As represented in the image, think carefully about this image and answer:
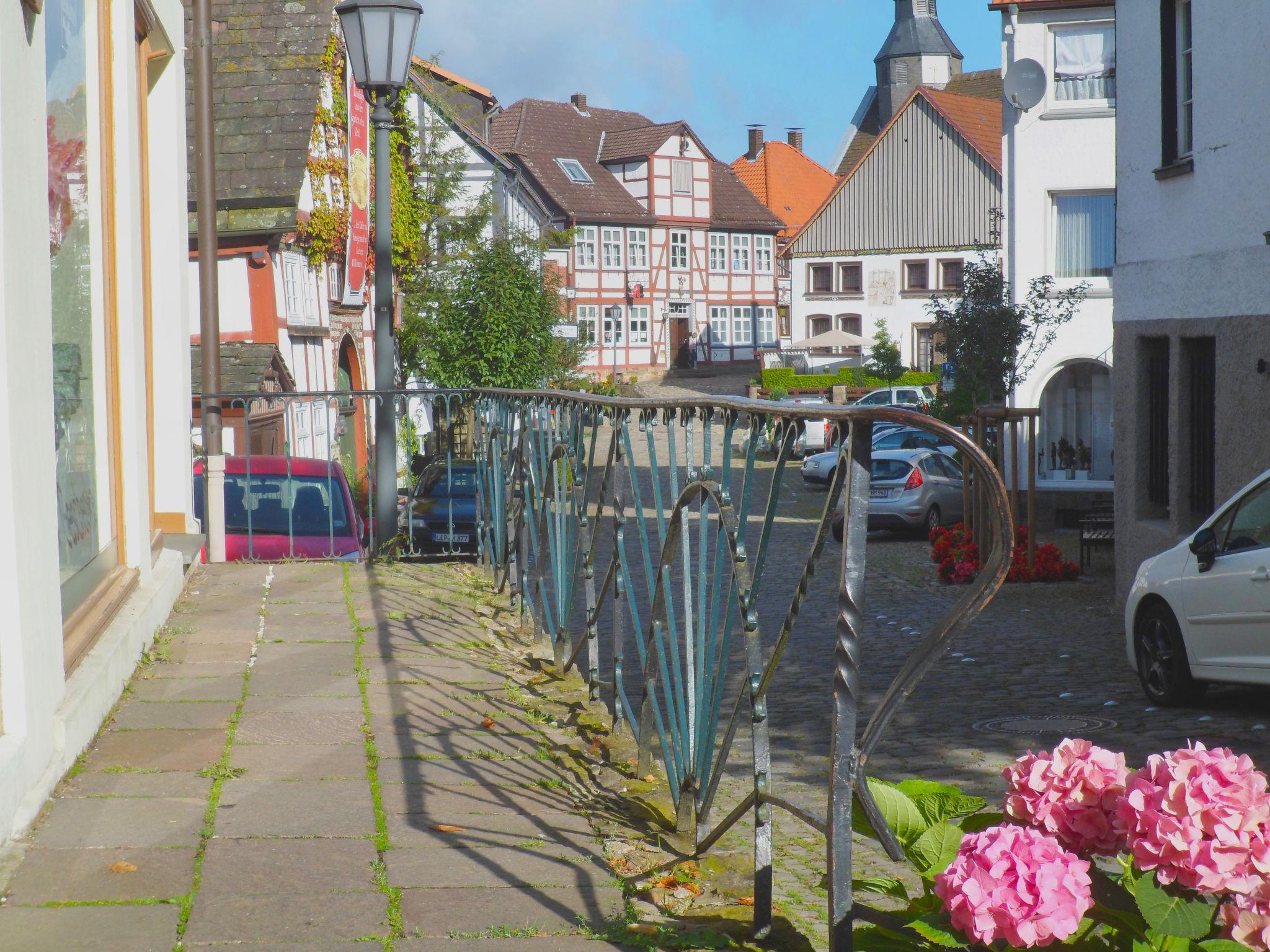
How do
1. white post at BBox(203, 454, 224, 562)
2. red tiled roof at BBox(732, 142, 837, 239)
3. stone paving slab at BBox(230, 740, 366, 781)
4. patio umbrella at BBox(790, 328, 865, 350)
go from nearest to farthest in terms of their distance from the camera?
stone paving slab at BBox(230, 740, 366, 781) < white post at BBox(203, 454, 224, 562) < patio umbrella at BBox(790, 328, 865, 350) < red tiled roof at BBox(732, 142, 837, 239)

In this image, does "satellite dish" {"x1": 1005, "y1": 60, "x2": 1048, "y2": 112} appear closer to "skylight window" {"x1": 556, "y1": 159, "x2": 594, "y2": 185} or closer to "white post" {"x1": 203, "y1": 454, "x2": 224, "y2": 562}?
"white post" {"x1": 203, "y1": 454, "x2": 224, "y2": 562}

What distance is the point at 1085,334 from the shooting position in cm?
2333

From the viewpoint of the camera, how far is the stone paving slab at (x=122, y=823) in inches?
159

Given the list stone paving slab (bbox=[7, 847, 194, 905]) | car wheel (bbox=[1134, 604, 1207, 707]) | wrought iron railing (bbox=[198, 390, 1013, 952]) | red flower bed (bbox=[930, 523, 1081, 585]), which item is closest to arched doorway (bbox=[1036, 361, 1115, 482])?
red flower bed (bbox=[930, 523, 1081, 585])

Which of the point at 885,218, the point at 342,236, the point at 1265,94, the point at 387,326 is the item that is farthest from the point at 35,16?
the point at 885,218

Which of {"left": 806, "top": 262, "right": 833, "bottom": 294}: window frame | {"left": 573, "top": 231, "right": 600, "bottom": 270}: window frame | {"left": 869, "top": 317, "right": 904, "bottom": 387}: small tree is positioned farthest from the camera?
{"left": 573, "top": 231, "right": 600, "bottom": 270}: window frame

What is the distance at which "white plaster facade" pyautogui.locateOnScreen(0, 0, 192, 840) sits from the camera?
423 cm

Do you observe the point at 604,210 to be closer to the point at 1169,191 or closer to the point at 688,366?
the point at 688,366

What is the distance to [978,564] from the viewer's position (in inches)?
637

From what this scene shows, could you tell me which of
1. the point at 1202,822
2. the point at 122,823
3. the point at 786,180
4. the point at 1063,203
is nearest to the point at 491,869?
the point at 122,823

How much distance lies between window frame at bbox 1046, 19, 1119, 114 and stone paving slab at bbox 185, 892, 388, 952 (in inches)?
854

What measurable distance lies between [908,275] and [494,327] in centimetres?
2803

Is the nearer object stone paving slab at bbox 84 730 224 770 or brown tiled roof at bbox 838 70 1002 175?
stone paving slab at bbox 84 730 224 770

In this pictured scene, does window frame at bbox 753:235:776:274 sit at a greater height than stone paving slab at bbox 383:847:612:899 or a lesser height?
greater
